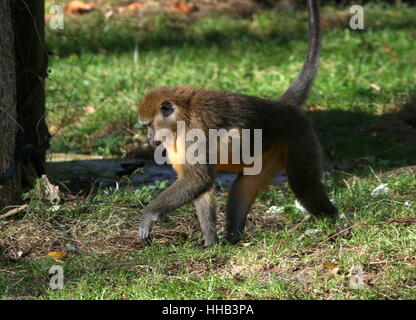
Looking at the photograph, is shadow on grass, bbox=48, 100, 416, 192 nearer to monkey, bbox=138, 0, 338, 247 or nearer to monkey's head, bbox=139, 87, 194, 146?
monkey's head, bbox=139, 87, 194, 146

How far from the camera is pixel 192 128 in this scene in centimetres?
629

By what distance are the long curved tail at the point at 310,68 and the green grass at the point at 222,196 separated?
108cm

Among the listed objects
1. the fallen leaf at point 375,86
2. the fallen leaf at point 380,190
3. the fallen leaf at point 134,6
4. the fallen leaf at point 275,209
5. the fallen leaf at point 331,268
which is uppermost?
the fallen leaf at point 134,6

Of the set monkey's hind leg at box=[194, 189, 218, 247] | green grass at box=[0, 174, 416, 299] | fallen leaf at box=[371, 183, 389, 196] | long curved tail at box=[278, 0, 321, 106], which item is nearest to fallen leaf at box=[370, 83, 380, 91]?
green grass at box=[0, 174, 416, 299]

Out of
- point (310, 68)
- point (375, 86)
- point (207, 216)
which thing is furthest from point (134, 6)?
point (207, 216)

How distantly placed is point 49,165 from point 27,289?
131 inches

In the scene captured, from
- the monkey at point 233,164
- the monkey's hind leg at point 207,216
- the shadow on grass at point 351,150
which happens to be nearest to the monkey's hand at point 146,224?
Result: the monkey at point 233,164

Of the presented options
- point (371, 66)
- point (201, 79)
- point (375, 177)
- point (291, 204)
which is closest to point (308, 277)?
point (291, 204)

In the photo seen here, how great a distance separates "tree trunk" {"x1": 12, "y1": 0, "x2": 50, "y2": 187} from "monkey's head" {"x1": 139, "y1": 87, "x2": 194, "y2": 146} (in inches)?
61.1

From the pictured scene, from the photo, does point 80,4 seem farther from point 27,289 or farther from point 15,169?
point 27,289

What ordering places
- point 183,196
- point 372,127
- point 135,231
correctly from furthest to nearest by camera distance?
point 372,127, point 135,231, point 183,196

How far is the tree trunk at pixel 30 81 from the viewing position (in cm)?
758

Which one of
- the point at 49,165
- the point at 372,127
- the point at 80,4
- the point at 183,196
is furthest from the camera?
the point at 80,4

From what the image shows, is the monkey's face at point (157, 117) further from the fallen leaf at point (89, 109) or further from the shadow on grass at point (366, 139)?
the fallen leaf at point (89, 109)
